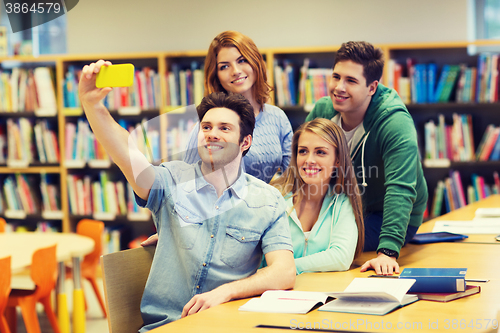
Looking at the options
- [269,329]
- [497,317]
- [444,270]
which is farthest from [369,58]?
[269,329]

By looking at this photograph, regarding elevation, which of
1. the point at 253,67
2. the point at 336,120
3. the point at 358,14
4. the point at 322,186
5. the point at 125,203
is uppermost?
the point at 358,14

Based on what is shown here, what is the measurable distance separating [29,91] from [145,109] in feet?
3.68

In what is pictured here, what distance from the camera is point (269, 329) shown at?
1.13 m

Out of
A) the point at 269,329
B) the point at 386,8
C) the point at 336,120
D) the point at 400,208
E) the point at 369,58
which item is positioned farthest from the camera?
the point at 386,8

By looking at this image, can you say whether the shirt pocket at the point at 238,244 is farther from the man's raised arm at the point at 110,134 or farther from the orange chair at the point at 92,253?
the orange chair at the point at 92,253

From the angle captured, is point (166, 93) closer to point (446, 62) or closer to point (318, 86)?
point (318, 86)

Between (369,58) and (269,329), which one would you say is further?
(369,58)

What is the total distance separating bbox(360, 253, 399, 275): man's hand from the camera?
1.68 meters

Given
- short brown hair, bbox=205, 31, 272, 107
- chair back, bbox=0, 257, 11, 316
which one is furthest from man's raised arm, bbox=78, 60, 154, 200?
chair back, bbox=0, 257, 11, 316

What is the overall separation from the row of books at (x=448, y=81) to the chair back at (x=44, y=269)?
268cm

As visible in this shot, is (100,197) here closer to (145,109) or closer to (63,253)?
(145,109)

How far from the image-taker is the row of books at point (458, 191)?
12.6ft

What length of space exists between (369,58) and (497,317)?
44.8 inches

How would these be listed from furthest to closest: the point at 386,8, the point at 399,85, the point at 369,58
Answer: the point at 386,8
the point at 399,85
the point at 369,58
